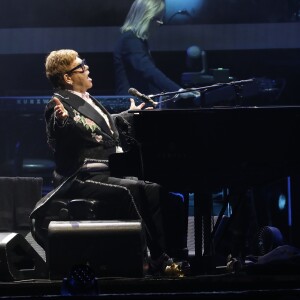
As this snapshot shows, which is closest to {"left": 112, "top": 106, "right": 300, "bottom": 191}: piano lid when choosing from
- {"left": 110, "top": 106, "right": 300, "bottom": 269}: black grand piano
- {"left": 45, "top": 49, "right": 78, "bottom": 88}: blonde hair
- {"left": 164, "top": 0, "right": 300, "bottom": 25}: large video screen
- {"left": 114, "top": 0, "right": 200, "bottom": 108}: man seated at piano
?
{"left": 110, "top": 106, "right": 300, "bottom": 269}: black grand piano

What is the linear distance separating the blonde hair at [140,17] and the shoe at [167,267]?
12.6 feet

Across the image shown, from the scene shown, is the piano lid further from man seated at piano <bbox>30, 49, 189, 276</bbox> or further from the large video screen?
the large video screen

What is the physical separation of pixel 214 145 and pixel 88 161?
3.01 feet

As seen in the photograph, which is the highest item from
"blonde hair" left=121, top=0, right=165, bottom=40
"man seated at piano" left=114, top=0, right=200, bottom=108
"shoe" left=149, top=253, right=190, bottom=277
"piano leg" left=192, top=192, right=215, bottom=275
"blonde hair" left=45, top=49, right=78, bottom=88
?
"blonde hair" left=121, top=0, right=165, bottom=40

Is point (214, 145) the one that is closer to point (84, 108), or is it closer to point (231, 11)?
point (84, 108)

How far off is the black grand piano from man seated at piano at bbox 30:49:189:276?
0.49 meters

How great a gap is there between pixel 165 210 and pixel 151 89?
3439mm

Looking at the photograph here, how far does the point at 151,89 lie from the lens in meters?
7.55

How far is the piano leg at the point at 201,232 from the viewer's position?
3994 mm

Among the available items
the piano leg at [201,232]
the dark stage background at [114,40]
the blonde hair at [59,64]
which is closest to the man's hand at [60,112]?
the blonde hair at [59,64]

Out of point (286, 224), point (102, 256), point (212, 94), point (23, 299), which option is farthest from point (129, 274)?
point (212, 94)

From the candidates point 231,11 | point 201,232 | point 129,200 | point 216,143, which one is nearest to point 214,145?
point 216,143

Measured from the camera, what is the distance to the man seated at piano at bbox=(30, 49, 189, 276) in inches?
167

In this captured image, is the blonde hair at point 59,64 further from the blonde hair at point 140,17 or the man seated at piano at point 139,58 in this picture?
the blonde hair at point 140,17
